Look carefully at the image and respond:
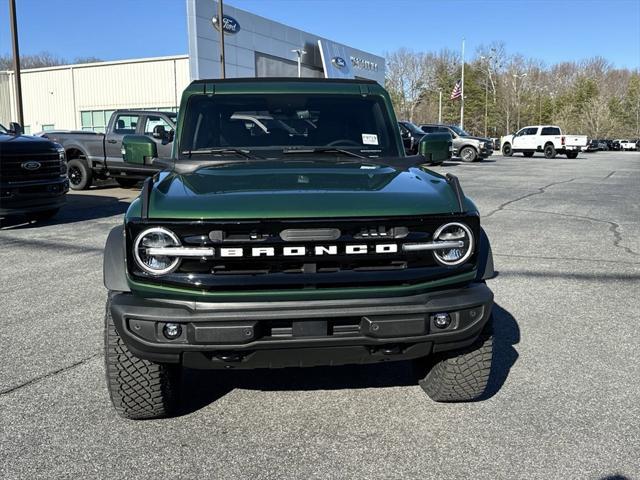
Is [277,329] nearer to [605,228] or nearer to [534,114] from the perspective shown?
[605,228]

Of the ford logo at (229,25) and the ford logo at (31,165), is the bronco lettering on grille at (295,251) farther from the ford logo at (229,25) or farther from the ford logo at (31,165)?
the ford logo at (229,25)

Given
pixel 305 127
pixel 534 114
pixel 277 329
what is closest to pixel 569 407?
pixel 277 329

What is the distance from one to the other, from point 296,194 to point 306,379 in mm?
1382

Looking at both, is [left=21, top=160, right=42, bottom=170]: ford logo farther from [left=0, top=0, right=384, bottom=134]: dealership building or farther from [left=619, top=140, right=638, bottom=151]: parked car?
[left=619, top=140, right=638, bottom=151]: parked car

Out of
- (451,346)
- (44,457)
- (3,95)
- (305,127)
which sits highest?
(3,95)

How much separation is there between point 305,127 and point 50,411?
2328 millimetres

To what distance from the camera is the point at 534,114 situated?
87.8m

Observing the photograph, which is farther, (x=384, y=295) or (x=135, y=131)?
(x=135, y=131)

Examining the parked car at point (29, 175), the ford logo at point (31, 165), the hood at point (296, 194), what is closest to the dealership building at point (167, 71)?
the parked car at point (29, 175)

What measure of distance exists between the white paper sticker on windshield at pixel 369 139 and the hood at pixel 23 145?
268 inches

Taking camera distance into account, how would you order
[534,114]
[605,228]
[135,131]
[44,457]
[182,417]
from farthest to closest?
[534,114]
[135,131]
[605,228]
[182,417]
[44,457]

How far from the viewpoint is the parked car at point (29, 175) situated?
8.99 meters

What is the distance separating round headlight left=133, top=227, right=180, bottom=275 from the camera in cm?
269

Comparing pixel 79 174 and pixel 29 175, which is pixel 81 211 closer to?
pixel 29 175
